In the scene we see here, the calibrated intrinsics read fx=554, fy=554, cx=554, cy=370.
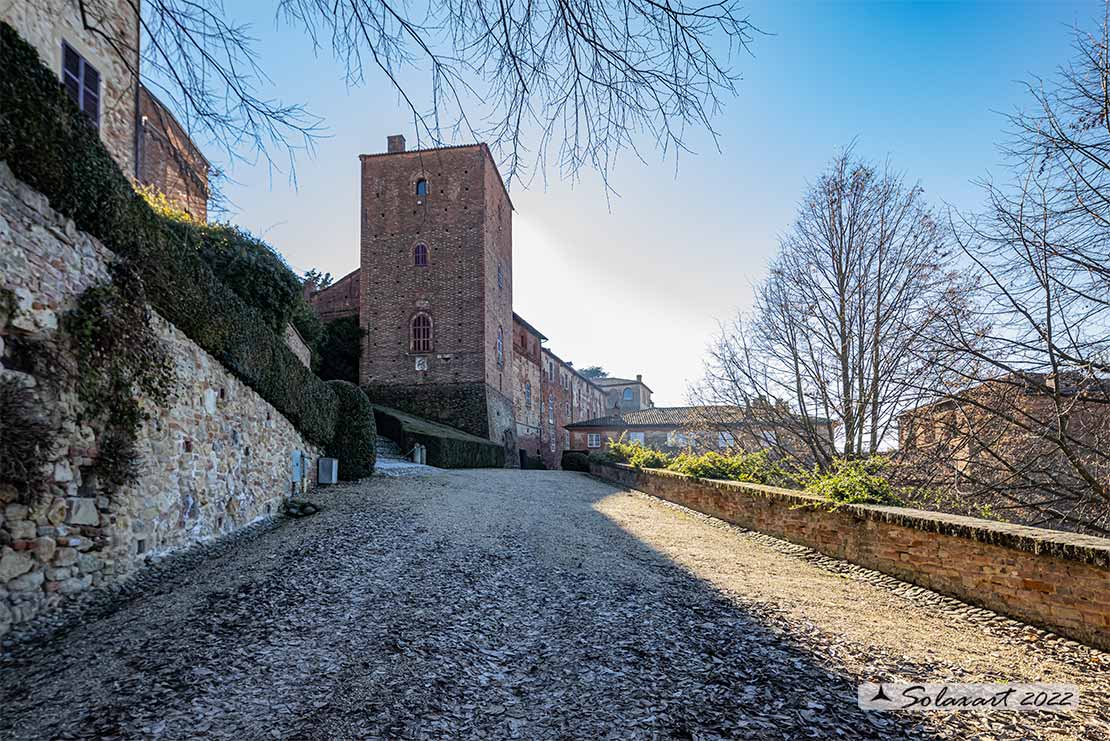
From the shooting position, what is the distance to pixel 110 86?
26.0 feet

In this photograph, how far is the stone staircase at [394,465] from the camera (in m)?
12.5

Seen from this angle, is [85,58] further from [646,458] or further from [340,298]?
[340,298]

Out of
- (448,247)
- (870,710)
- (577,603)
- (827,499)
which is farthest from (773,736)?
(448,247)

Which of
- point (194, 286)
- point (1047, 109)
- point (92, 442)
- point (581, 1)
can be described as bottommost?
point (92, 442)

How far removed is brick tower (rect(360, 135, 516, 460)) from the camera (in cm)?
2378

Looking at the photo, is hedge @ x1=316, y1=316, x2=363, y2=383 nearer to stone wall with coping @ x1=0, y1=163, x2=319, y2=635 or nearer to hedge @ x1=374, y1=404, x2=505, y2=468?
hedge @ x1=374, y1=404, x2=505, y2=468

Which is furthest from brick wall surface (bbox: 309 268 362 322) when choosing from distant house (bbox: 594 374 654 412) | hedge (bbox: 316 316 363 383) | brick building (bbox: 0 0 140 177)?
distant house (bbox: 594 374 654 412)

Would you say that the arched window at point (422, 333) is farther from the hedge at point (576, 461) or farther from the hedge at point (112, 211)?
the hedge at point (112, 211)

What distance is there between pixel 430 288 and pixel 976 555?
870 inches

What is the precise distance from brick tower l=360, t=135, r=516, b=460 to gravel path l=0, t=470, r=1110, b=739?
17624 millimetres

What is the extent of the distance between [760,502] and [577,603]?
187 inches

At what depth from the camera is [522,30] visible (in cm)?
245

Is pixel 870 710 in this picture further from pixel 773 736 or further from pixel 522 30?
pixel 522 30

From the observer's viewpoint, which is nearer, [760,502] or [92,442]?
[92,442]
